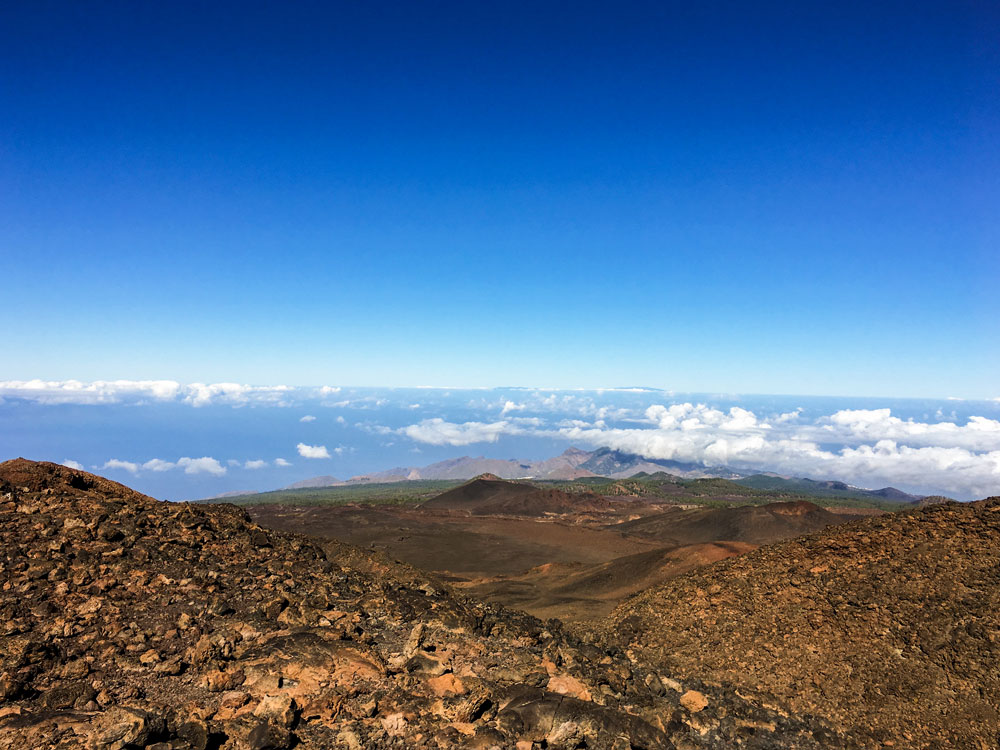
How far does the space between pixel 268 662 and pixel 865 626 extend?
579 inches

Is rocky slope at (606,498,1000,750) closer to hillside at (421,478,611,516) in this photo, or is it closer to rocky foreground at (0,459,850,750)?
rocky foreground at (0,459,850,750)

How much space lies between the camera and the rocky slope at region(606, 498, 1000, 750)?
36.6 ft

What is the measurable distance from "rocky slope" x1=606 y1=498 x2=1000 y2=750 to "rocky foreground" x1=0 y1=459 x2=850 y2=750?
1.49 meters

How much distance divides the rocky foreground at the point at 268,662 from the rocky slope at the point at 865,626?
149 centimetres

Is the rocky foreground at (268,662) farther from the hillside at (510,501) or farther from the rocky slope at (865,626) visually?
the hillside at (510,501)

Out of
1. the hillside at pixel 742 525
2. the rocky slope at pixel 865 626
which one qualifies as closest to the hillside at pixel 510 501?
the hillside at pixel 742 525

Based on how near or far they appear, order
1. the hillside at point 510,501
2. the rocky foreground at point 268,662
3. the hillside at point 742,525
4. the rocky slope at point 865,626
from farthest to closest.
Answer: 1. the hillside at point 510,501
2. the hillside at point 742,525
3. the rocky slope at point 865,626
4. the rocky foreground at point 268,662

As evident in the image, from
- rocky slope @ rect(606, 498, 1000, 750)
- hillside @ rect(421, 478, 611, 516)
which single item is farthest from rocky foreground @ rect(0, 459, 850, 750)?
hillside @ rect(421, 478, 611, 516)

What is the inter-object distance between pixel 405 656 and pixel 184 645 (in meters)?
3.87

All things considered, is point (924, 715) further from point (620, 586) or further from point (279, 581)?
point (620, 586)

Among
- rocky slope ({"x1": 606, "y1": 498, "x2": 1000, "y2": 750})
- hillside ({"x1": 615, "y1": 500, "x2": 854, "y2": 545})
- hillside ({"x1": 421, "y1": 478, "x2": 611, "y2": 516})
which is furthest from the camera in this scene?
hillside ({"x1": 421, "y1": 478, "x2": 611, "y2": 516})

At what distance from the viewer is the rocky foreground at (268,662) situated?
7.30m

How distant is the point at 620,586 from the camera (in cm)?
2795

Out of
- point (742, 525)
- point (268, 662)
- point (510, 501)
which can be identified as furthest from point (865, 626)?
point (510, 501)
